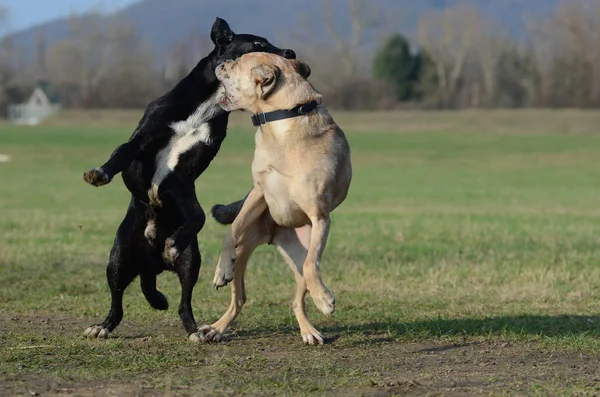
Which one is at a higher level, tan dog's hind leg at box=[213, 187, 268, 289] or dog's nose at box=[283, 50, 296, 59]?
dog's nose at box=[283, 50, 296, 59]

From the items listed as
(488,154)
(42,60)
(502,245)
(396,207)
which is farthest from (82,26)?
(502,245)

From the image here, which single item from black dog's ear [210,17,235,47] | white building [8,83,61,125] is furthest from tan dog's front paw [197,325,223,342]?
white building [8,83,61,125]

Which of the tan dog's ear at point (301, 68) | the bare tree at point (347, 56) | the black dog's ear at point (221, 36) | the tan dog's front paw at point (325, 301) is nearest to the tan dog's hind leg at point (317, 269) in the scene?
the tan dog's front paw at point (325, 301)

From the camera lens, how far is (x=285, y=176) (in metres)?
6.59

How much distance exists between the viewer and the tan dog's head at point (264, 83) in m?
6.75

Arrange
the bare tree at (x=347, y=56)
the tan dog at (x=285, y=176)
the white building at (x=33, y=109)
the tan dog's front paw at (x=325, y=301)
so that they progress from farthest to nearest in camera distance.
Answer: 1. the white building at (x=33, y=109)
2. the bare tree at (x=347, y=56)
3. the tan dog at (x=285, y=176)
4. the tan dog's front paw at (x=325, y=301)

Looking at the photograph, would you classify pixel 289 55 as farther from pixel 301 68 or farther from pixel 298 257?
pixel 298 257

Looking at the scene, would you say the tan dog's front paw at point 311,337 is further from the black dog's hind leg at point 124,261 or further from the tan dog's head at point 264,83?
the tan dog's head at point 264,83

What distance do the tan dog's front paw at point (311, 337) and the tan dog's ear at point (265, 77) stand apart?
1.52m

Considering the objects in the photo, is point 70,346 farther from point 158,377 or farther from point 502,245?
point 502,245

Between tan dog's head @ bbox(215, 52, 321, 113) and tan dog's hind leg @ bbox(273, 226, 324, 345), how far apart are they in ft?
2.73

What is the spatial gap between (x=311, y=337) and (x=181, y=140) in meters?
1.59

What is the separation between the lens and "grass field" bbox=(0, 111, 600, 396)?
5.50 m

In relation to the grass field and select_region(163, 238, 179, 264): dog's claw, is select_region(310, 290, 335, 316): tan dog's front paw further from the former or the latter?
select_region(163, 238, 179, 264): dog's claw
